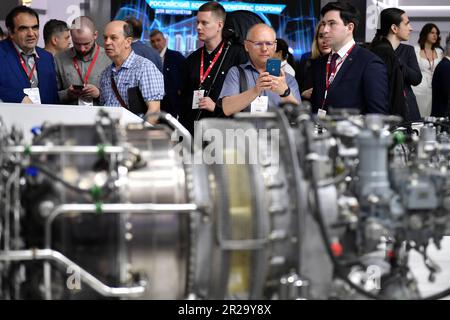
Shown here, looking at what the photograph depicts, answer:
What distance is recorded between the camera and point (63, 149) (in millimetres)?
1710

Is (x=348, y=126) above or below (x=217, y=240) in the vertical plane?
above

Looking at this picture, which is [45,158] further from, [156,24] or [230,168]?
[156,24]

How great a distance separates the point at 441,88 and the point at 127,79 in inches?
107

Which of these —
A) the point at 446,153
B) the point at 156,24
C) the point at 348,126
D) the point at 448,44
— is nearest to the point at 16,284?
the point at 348,126

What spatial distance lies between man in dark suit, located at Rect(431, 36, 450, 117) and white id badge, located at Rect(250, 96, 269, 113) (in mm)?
2465

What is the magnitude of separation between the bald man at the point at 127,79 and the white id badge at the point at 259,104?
2.17 feet

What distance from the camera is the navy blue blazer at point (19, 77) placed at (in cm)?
413

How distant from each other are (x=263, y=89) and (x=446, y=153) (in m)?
1.39

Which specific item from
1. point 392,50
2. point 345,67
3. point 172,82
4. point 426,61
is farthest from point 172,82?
point 426,61

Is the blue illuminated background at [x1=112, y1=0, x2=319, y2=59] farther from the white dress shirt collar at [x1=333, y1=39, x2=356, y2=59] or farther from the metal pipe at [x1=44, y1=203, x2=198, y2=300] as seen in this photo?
the metal pipe at [x1=44, y1=203, x2=198, y2=300]

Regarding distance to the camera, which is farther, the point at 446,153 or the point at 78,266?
the point at 446,153

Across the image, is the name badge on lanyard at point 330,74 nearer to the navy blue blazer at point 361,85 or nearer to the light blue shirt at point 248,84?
the navy blue blazer at point 361,85

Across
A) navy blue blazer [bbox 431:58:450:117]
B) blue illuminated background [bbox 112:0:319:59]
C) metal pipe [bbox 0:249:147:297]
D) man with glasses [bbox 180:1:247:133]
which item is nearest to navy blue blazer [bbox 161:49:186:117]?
man with glasses [bbox 180:1:247:133]

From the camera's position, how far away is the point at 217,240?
1772mm
